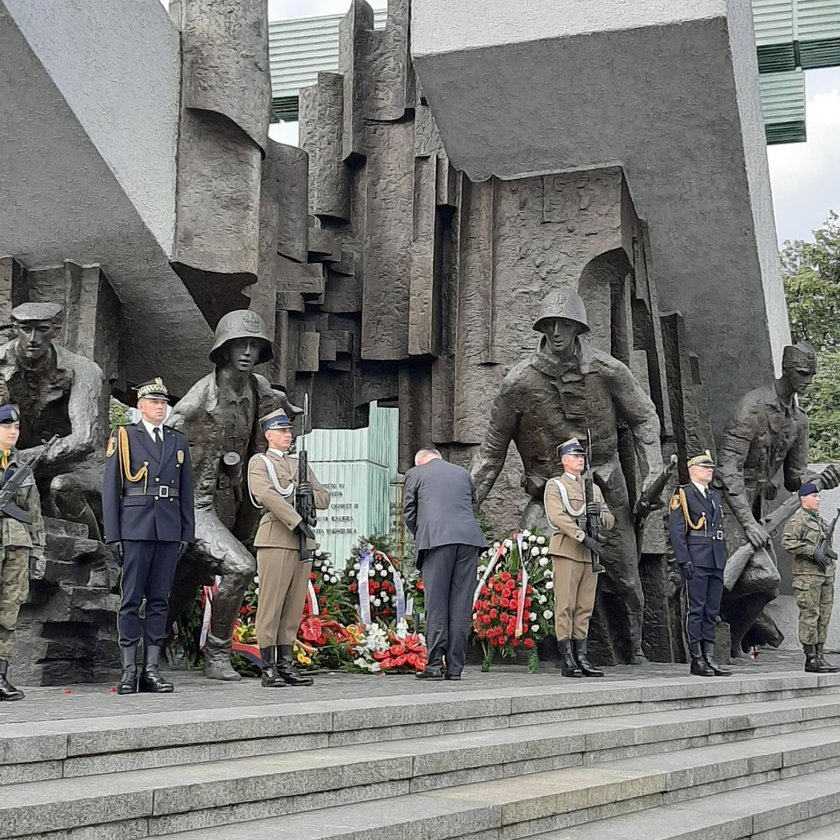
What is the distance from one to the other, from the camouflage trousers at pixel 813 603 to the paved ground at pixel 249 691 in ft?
1.94

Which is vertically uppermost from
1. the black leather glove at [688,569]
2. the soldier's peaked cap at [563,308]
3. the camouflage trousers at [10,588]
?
the soldier's peaked cap at [563,308]

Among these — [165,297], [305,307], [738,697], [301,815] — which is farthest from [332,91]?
[301,815]

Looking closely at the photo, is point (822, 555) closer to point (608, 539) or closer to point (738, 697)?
point (608, 539)

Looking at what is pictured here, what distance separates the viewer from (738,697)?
25.5ft

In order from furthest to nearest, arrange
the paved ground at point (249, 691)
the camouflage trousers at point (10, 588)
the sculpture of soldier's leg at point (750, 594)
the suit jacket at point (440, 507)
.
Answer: the sculpture of soldier's leg at point (750, 594)
the suit jacket at point (440, 507)
the camouflage trousers at point (10, 588)
the paved ground at point (249, 691)

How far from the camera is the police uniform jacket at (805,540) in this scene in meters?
9.79

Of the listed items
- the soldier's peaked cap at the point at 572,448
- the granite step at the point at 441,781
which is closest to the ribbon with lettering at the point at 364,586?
the soldier's peaked cap at the point at 572,448

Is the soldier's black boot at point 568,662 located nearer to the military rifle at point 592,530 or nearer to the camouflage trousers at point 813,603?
the military rifle at point 592,530

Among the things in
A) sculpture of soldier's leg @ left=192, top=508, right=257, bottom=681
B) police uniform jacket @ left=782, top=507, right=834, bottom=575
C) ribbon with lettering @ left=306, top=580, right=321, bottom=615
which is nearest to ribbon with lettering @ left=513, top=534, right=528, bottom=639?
ribbon with lettering @ left=306, top=580, right=321, bottom=615

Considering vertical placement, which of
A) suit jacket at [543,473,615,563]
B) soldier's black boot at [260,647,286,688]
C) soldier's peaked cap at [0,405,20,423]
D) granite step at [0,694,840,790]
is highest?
soldier's peaked cap at [0,405,20,423]

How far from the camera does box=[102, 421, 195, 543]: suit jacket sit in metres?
6.41

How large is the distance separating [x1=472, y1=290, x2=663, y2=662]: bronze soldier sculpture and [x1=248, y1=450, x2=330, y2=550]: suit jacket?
219 cm

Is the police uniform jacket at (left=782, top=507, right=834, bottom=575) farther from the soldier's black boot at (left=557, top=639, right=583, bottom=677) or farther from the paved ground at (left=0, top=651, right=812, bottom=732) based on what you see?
the soldier's black boot at (left=557, top=639, right=583, bottom=677)

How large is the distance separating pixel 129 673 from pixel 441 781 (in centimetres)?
215
